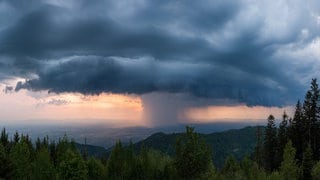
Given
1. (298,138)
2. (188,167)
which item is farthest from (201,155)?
(298,138)

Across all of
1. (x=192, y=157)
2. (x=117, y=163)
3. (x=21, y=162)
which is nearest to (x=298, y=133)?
(x=192, y=157)

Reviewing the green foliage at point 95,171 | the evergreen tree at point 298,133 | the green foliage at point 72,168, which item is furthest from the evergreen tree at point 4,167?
the evergreen tree at point 298,133

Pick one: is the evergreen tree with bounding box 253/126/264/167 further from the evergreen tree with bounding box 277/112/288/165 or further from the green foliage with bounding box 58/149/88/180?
the green foliage with bounding box 58/149/88/180

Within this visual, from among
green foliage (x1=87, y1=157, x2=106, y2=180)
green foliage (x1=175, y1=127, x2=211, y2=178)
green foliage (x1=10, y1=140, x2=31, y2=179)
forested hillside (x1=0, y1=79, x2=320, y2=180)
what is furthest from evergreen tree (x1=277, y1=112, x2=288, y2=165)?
green foliage (x1=10, y1=140, x2=31, y2=179)

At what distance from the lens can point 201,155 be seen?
120 m

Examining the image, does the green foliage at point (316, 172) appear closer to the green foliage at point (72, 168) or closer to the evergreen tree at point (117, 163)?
the evergreen tree at point (117, 163)

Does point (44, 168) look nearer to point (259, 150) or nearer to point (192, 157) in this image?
point (192, 157)

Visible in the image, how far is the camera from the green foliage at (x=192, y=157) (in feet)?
393

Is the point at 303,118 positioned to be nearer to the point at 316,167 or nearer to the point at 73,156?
the point at 316,167

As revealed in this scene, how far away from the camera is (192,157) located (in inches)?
4737

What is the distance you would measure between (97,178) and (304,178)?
59.3 meters

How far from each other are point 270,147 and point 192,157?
48.9 meters

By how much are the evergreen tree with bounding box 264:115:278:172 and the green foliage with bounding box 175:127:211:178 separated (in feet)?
132

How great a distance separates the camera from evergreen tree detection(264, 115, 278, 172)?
508 ft
